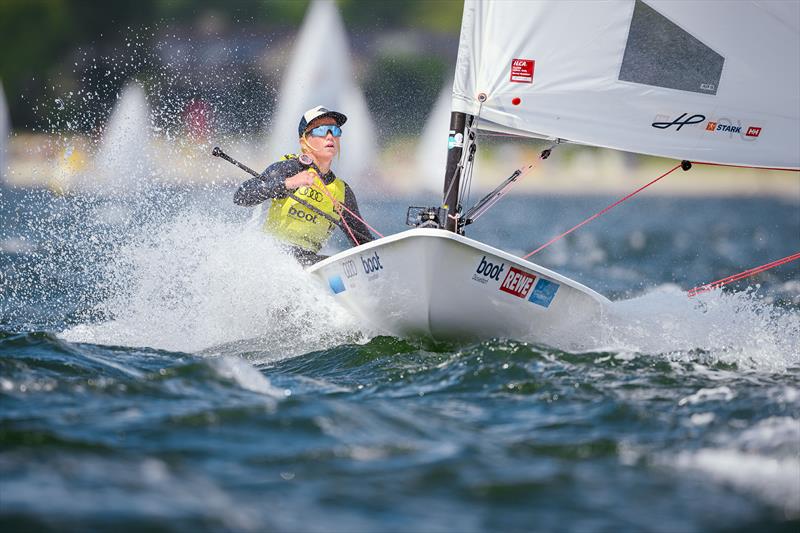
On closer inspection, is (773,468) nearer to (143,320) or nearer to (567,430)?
(567,430)

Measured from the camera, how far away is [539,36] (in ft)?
20.6

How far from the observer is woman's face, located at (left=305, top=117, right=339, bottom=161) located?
7023mm

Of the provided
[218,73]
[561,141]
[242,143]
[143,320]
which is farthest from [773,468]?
[218,73]

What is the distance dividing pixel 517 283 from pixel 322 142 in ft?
6.24

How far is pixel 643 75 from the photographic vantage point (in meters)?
6.50

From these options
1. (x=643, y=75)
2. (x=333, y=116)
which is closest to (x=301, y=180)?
(x=333, y=116)

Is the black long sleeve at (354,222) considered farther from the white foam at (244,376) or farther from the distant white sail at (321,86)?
the distant white sail at (321,86)

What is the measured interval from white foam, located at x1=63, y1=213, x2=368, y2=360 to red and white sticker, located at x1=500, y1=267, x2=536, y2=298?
3.59ft

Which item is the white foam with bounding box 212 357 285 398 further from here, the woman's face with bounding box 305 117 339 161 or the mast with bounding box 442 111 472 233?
the woman's face with bounding box 305 117 339 161

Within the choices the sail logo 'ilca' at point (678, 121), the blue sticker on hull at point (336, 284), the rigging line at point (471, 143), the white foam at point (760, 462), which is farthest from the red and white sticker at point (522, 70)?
the white foam at point (760, 462)

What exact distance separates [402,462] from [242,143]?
26196mm

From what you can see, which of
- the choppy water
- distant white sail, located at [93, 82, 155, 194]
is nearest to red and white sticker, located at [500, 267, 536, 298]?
the choppy water

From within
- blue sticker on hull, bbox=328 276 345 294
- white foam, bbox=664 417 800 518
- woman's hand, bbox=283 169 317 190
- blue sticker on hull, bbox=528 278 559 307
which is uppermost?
woman's hand, bbox=283 169 317 190

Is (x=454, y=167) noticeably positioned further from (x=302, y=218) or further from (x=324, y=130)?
(x=302, y=218)
